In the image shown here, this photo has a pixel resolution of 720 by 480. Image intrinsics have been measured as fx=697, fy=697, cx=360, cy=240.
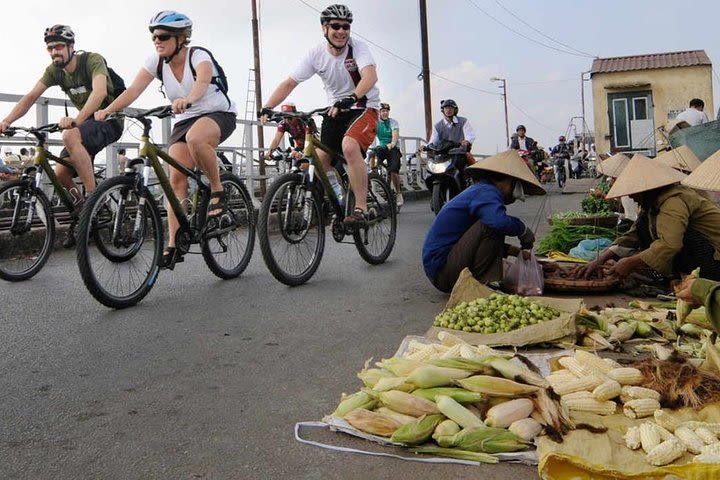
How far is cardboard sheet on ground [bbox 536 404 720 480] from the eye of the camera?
2.34m

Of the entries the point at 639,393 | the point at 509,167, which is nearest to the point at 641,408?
the point at 639,393

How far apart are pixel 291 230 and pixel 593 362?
11.2 feet

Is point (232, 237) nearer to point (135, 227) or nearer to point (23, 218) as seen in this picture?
point (135, 227)

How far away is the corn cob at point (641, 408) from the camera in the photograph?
2916 millimetres

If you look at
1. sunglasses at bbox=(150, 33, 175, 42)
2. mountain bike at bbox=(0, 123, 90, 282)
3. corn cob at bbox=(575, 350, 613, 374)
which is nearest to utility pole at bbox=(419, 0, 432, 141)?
mountain bike at bbox=(0, 123, 90, 282)

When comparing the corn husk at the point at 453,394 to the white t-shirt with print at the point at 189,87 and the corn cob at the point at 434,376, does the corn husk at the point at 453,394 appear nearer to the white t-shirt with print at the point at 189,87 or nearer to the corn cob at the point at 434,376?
the corn cob at the point at 434,376

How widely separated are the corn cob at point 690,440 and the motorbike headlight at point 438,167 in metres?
9.15

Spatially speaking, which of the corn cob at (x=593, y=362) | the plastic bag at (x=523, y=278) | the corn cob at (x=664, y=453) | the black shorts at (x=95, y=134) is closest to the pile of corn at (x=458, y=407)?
the corn cob at (x=664, y=453)

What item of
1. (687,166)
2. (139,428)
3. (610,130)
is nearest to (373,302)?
(139,428)

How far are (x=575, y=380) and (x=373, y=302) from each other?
257cm

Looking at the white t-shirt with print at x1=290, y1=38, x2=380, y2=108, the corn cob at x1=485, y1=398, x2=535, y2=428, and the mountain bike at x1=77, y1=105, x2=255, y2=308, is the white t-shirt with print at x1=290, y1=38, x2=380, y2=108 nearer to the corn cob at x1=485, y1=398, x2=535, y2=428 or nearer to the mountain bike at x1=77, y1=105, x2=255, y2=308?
the mountain bike at x1=77, y1=105, x2=255, y2=308

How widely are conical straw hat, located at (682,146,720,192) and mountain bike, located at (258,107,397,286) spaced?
10.6 ft

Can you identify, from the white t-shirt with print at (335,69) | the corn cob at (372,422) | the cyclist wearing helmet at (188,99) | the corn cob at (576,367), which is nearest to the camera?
the corn cob at (372,422)

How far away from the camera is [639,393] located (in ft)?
9.89
